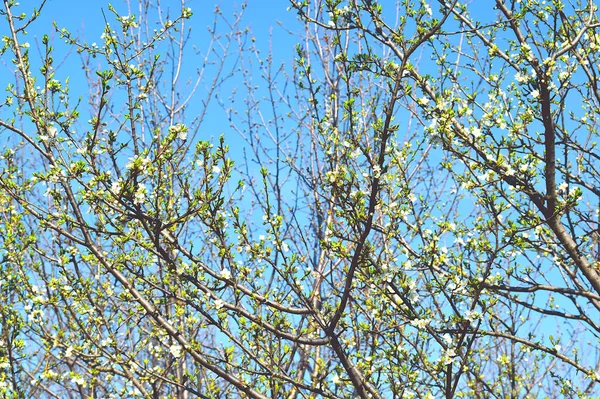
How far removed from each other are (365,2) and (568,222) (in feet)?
7.81

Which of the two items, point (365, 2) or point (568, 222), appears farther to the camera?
point (568, 222)

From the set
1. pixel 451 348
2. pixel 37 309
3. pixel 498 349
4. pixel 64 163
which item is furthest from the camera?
pixel 498 349

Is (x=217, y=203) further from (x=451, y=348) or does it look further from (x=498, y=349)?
(x=498, y=349)

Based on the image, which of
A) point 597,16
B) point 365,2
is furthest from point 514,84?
point 365,2

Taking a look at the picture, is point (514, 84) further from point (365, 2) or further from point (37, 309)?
point (37, 309)

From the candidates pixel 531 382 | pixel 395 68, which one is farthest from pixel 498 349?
pixel 395 68

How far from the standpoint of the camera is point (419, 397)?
4.14 metres

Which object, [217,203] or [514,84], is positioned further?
[514,84]

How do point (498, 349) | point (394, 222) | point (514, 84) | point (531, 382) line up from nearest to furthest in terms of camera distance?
1. point (394, 222)
2. point (514, 84)
3. point (531, 382)
4. point (498, 349)

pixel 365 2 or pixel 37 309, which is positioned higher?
pixel 365 2

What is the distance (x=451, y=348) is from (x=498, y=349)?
13.7ft

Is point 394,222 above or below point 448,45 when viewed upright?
below

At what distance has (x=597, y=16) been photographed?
5527mm

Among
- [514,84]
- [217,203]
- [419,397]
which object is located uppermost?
[514,84]
